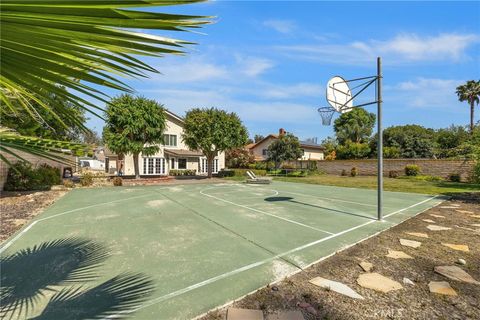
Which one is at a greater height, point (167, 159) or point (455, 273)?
point (167, 159)

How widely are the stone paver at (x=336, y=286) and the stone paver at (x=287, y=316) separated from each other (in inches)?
32.4

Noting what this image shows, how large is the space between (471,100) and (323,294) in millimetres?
49576

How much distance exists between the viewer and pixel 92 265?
4.91 metres

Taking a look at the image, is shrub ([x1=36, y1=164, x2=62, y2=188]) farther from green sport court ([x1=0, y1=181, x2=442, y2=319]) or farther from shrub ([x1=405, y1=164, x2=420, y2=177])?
shrub ([x1=405, y1=164, x2=420, y2=177])

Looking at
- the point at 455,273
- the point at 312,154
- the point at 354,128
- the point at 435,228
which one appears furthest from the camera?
the point at 354,128

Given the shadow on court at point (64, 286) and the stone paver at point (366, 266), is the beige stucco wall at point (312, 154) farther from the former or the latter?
the shadow on court at point (64, 286)

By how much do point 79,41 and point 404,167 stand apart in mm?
30139

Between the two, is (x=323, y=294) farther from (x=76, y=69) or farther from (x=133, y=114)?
(x=133, y=114)

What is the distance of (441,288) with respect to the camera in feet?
12.4

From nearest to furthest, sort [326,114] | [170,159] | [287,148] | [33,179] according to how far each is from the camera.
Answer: [326,114]
[33,179]
[170,159]
[287,148]

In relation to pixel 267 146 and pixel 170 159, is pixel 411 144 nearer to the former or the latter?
pixel 267 146

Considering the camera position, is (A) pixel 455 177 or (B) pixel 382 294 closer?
(B) pixel 382 294

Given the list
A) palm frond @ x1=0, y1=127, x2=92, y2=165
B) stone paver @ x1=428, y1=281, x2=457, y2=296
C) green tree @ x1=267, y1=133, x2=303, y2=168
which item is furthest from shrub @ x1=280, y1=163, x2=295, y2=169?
palm frond @ x1=0, y1=127, x2=92, y2=165

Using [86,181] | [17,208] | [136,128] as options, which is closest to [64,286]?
[17,208]
